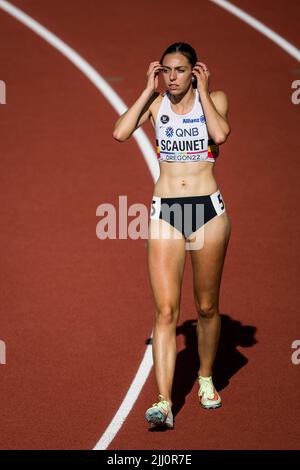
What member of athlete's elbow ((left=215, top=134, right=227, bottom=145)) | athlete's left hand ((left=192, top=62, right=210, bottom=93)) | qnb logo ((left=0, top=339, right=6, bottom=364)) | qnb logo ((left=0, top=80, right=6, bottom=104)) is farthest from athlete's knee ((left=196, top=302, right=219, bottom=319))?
qnb logo ((left=0, top=80, right=6, bottom=104))

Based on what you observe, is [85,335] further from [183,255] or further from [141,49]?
[141,49]

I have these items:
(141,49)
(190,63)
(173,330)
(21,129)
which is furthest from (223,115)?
(141,49)

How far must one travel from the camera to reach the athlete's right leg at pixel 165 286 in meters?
7.42

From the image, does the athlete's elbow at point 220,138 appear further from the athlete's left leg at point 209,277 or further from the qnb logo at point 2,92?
the qnb logo at point 2,92

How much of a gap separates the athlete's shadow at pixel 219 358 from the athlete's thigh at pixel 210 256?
96 cm

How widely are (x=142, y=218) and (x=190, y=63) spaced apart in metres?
4.03

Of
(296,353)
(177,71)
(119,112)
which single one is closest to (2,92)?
(119,112)

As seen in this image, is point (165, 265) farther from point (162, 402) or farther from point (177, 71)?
point (177, 71)

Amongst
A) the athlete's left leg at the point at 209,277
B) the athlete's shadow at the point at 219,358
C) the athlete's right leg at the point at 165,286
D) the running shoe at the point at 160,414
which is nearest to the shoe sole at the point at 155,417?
the running shoe at the point at 160,414

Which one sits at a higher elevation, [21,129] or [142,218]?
[21,129]

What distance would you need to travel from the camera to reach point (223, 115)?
24.6 ft

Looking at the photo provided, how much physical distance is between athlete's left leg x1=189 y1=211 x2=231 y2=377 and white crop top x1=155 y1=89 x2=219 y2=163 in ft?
1.63

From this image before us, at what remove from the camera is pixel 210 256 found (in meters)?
7.52

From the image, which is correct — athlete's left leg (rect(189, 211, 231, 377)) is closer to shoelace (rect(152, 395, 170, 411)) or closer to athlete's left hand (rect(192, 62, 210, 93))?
shoelace (rect(152, 395, 170, 411))
